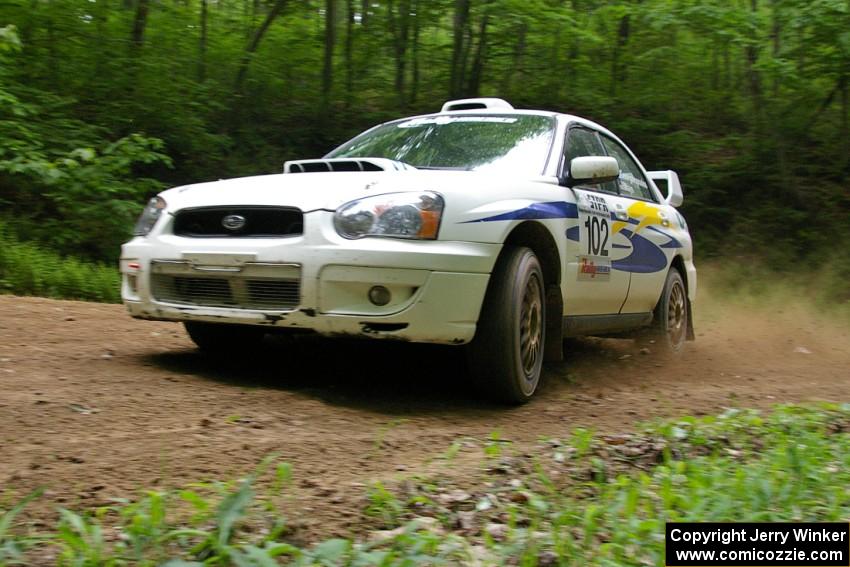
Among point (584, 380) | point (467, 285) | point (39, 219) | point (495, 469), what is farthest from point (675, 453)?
→ point (39, 219)

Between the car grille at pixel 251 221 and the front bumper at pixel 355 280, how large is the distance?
0.30 ft

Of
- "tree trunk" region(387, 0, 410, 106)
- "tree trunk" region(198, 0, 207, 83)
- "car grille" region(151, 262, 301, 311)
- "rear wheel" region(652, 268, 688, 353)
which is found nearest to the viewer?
"car grille" region(151, 262, 301, 311)

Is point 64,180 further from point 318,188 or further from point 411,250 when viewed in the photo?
point 411,250

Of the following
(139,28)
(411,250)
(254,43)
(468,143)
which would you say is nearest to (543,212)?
(468,143)

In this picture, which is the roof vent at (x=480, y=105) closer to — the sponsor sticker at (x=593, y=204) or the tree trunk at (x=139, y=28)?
the sponsor sticker at (x=593, y=204)

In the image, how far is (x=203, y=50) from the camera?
38.1ft

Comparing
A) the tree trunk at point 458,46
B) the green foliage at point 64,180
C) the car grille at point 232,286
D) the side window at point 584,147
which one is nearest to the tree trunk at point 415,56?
the tree trunk at point 458,46

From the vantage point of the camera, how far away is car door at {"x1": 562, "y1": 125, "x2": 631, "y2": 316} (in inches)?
183

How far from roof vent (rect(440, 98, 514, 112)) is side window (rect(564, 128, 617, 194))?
1.58ft

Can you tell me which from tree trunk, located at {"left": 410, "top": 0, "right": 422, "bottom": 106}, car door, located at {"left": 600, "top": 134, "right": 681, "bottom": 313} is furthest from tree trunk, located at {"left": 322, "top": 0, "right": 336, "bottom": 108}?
car door, located at {"left": 600, "top": 134, "right": 681, "bottom": 313}

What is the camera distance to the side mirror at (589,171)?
4.54 metres

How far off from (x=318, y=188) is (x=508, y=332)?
1.11 m

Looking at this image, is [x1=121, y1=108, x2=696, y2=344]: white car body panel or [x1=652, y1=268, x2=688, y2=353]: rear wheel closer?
[x1=121, y1=108, x2=696, y2=344]: white car body panel

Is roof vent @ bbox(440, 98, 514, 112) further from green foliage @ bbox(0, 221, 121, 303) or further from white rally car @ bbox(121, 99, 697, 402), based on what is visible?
green foliage @ bbox(0, 221, 121, 303)
